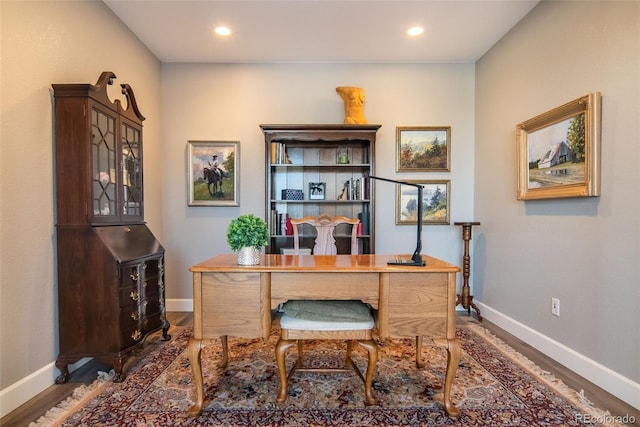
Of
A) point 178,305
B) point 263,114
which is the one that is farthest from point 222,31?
point 178,305

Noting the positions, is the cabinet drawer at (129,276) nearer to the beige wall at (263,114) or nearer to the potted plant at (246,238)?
the potted plant at (246,238)

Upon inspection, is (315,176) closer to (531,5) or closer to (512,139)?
(512,139)

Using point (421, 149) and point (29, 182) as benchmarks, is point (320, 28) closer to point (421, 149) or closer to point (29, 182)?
point (421, 149)

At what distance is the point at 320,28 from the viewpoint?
8.68ft

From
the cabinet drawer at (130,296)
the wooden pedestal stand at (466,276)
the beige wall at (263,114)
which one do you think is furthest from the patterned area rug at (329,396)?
the beige wall at (263,114)

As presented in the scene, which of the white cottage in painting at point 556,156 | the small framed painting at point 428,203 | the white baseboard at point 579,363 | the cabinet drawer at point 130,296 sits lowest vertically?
the white baseboard at point 579,363

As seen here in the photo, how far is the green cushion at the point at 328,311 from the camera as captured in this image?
1.59 m

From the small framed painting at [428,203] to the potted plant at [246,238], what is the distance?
7.09 feet

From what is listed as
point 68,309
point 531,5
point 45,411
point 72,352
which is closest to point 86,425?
point 45,411

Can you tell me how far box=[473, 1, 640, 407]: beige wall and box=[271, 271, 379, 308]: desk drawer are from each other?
152cm

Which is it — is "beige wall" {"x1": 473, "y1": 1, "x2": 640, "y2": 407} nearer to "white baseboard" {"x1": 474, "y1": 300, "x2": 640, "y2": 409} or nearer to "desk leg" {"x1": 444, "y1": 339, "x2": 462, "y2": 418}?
"white baseboard" {"x1": 474, "y1": 300, "x2": 640, "y2": 409}

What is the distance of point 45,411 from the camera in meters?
1.62

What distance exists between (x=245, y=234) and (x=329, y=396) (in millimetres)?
1097

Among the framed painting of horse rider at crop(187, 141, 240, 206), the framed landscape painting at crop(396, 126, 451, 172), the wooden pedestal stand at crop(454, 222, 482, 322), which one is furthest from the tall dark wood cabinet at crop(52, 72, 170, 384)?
the wooden pedestal stand at crop(454, 222, 482, 322)
